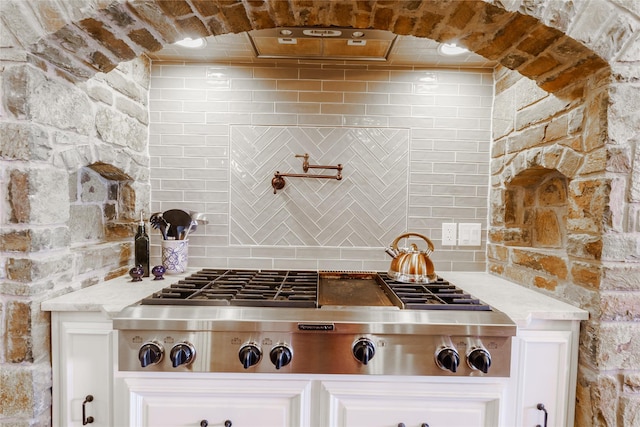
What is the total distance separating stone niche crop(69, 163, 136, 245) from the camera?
1.56m

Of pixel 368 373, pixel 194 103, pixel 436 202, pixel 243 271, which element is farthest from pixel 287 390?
pixel 194 103

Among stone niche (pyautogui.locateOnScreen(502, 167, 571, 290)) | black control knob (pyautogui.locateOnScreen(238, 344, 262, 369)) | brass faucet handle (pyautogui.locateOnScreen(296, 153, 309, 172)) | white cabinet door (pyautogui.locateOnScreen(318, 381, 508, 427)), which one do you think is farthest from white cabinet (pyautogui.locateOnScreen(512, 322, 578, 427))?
brass faucet handle (pyautogui.locateOnScreen(296, 153, 309, 172))

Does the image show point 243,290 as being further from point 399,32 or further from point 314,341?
point 399,32

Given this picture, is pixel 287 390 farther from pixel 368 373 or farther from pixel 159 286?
pixel 159 286

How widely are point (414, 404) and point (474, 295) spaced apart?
1.85 feet

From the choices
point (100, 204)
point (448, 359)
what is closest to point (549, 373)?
point (448, 359)

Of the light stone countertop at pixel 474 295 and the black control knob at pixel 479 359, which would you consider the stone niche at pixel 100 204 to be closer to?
the light stone countertop at pixel 474 295

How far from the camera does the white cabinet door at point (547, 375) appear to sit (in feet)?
4.00

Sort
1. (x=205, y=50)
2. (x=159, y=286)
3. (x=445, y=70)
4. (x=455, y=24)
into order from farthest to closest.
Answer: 1. (x=445, y=70)
2. (x=205, y=50)
3. (x=159, y=286)
4. (x=455, y=24)

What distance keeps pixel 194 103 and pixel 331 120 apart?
858 mm

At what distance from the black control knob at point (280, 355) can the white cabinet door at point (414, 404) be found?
0.60 ft

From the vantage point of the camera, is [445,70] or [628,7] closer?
[628,7]

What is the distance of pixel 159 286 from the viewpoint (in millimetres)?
1561

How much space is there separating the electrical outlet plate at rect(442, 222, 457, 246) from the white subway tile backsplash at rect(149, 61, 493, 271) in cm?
4
